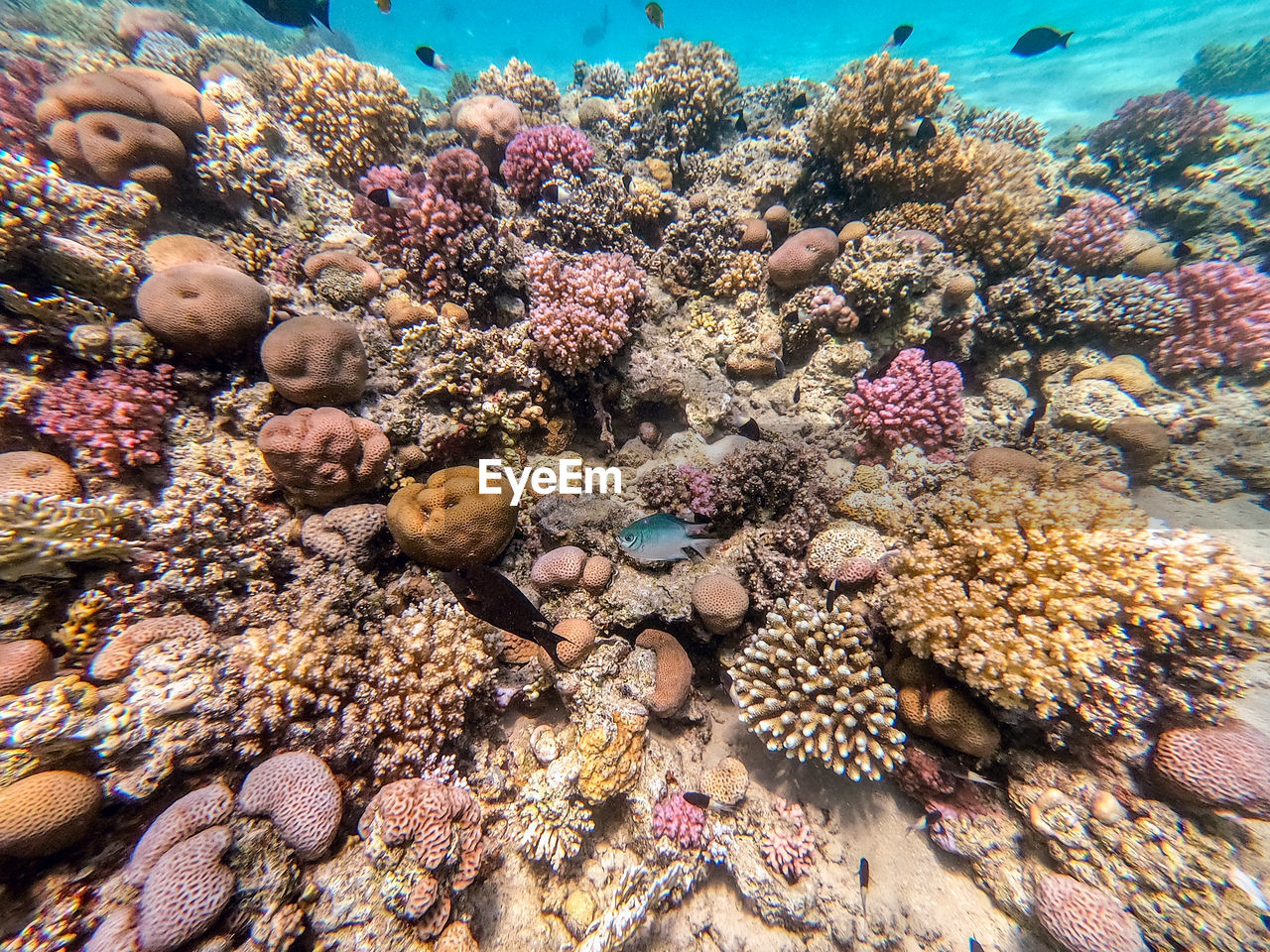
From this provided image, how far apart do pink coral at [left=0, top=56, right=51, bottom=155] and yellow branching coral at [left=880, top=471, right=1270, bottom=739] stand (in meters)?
9.05

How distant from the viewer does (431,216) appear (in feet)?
16.6

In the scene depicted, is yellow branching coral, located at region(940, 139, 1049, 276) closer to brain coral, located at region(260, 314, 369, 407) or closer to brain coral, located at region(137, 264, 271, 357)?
brain coral, located at region(260, 314, 369, 407)

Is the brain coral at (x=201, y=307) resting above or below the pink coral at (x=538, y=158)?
below

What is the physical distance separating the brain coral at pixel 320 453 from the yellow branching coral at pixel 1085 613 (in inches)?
178

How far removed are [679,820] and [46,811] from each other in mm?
3835

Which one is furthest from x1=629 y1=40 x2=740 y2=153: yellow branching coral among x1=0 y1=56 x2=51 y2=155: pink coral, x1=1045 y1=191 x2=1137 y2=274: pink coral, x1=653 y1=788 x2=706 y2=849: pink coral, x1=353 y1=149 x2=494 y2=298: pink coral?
x1=653 y1=788 x2=706 y2=849: pink coral

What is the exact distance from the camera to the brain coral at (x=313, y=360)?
147 inches

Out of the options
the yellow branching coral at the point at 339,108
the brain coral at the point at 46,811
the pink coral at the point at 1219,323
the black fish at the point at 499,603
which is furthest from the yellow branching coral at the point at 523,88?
the pink coral at the point at 1219,323

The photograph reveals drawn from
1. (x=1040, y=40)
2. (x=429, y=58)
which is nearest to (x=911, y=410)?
(x=1040, y=40)

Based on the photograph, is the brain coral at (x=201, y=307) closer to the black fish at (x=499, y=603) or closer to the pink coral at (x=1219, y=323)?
the black fish at (x=499, y=603)

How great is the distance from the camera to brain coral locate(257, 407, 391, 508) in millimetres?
3564

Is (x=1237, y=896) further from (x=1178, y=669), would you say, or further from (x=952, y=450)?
(x=952, y=450)

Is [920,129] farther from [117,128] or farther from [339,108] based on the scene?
[117,128]

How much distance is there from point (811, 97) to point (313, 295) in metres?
10.8
